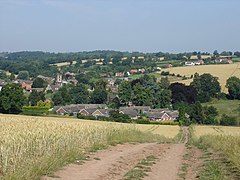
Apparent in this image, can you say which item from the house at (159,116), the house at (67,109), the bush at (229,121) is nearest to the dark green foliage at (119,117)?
the house at (159,116)

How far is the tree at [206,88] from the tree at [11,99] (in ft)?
140

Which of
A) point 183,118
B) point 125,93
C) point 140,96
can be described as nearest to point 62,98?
point 125,93

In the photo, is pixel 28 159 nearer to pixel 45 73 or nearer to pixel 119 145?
pixel 119 145

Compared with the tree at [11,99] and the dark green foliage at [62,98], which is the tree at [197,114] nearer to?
the tree at [11,99]

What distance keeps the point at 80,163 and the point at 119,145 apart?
328 inches

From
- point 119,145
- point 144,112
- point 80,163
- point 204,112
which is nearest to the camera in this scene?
point 80,163

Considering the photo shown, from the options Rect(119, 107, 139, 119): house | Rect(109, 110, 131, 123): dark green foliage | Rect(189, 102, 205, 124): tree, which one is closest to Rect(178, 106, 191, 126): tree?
Rect(189, 102, 205, 124): tree

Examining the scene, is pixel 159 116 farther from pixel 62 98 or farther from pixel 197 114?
pixel 62 98

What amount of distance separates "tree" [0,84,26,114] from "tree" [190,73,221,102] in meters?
42.5

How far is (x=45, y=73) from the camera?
181 m

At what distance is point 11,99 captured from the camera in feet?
227

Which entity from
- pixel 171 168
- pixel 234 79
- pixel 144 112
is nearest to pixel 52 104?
pixel 144 112

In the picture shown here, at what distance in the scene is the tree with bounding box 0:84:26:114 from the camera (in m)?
68.8

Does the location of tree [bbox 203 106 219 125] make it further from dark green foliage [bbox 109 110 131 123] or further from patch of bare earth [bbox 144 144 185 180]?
patch of bare earth [bbox 144 144 185 180]
